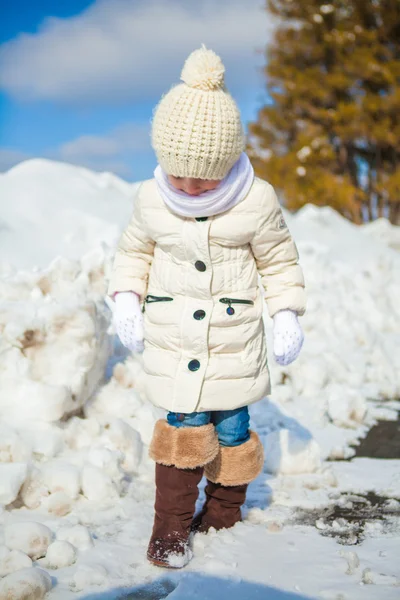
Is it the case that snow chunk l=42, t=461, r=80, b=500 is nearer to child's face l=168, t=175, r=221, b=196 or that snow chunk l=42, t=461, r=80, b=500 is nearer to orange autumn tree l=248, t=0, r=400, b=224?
child's face l=168, t=175, r=221, b=196

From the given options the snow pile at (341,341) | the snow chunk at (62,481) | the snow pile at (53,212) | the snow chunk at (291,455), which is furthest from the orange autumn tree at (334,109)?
the snow chunk at (62,481)

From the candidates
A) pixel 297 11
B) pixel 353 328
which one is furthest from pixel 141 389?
pixel 297 11

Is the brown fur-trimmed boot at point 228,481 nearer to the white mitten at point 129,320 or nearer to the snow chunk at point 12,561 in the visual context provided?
the white mitten at point 129,320

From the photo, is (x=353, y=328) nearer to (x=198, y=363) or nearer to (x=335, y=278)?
(x=335, y=278)

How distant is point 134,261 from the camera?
251 centimetres

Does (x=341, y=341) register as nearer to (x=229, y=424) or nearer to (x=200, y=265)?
(x=229, y=424)

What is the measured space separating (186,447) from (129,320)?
1.71ft

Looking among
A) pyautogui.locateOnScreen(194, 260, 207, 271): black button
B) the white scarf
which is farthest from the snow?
the white scarf

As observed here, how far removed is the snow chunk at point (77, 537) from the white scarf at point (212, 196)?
1.19 m

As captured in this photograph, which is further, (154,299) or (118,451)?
(118,451)

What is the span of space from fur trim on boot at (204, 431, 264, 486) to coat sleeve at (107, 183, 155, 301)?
0.69 metres

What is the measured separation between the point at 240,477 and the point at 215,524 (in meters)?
0.22

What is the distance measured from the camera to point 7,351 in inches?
121

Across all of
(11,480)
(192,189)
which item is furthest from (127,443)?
(192,189)
